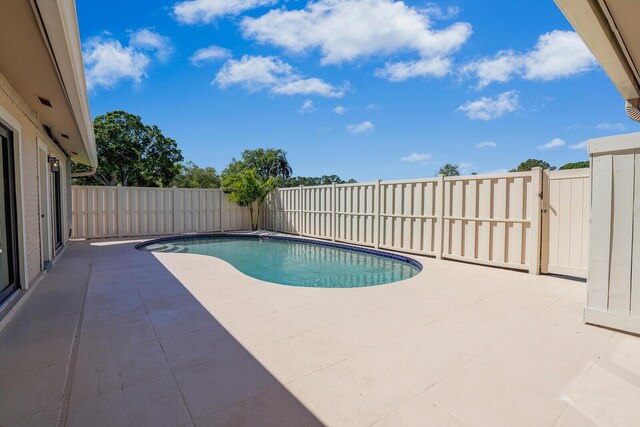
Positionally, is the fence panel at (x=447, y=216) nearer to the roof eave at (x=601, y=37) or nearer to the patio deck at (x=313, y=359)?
the patio deck at (x=313, y=359)

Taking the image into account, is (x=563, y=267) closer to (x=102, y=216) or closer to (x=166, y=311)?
(x=166, y=311)

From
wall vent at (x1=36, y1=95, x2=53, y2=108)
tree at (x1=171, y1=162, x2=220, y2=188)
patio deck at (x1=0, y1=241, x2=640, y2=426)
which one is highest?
tree at (x1=171, y1=162, x2=220, y2=188)

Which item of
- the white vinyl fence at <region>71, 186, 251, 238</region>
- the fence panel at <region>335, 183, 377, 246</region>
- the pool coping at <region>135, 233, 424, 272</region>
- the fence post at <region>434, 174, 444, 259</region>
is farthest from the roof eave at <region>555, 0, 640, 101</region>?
the white vinyl fence at <region>71, 186, 251, 238</region>

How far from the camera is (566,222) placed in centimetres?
497

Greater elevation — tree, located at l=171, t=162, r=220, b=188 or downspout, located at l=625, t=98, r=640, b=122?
tree, located at l=171, t=162, r=220, b=188

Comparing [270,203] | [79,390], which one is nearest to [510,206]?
[79,390]

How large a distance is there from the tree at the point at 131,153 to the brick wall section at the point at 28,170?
61.3ft

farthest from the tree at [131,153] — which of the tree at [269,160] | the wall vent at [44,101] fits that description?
the wall vent at [44,101]

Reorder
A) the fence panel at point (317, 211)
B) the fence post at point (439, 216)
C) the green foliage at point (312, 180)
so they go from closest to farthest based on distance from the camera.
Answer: the fence post at point (439, 216)
the fence panel at point (317, 211)
the green foliage at point (312, 180)

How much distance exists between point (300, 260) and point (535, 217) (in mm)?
5041

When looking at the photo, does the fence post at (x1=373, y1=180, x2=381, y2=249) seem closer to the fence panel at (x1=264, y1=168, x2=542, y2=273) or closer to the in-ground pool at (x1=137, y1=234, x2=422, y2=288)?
the fence panel at (x1=264, y1=168, x2=542, y2=273)

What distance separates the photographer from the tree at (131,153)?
2141cm

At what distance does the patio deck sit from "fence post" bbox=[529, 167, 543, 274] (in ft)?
3.48

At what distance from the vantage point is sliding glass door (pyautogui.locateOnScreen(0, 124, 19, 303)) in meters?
3.62
